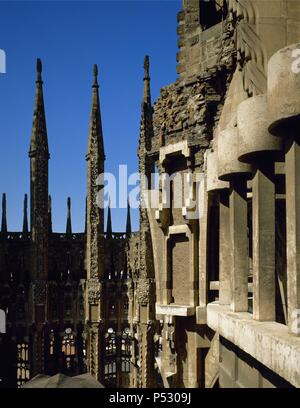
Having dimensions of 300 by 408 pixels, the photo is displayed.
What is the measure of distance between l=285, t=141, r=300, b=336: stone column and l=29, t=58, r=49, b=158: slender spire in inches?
1512

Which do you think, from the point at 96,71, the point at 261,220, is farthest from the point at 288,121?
the point at 96,71

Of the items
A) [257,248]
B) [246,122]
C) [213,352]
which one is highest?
[246,122]

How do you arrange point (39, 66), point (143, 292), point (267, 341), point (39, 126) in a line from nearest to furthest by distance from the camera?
point (267, 341) → point (143, 292) → point (39, 126) → point (39, 66)

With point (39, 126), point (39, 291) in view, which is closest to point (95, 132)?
point (39, 126)

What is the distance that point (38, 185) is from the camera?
41.2 m

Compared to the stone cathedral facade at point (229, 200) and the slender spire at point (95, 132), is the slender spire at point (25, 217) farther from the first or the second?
the stone cathedral facade at point (229, 200)

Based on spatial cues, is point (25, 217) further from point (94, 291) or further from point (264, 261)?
point (264, 261)

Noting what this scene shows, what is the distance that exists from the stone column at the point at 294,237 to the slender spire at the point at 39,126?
126 ft

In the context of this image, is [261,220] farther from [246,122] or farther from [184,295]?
[184,295]

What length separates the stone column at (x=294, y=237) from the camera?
4.29 metres

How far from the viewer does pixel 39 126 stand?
41.9 meters

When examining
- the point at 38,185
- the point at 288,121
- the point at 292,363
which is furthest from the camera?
the point at 38,185

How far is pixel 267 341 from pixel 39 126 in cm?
3883

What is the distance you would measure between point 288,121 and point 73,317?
132ft
